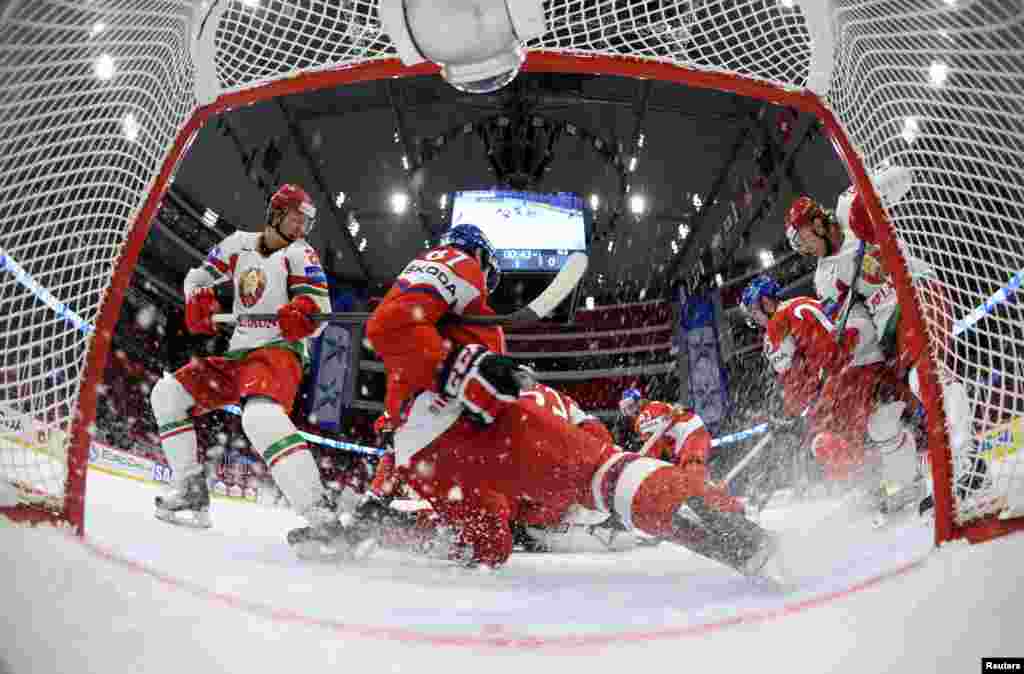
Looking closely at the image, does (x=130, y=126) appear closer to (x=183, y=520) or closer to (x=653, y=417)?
(x=183, y=520)

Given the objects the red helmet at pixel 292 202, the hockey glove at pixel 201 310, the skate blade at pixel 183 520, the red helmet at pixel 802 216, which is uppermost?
the red helmet at pixel 802 216

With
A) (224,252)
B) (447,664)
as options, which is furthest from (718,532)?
(224,252)

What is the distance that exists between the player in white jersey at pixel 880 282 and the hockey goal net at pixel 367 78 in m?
0.03

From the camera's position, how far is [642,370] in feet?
36.5

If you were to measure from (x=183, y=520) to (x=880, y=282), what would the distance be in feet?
7.59

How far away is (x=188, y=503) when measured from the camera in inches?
68.8

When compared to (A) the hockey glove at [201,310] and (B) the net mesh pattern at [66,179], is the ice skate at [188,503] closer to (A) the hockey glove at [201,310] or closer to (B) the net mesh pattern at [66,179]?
(A) the hockey glove at [201,310]

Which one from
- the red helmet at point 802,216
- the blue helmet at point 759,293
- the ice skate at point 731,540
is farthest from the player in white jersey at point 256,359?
the blue helmet at point 759,293

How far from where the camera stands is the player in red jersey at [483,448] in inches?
43.9

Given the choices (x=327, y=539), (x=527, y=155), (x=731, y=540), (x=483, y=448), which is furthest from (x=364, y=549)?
(x=527, y=155)

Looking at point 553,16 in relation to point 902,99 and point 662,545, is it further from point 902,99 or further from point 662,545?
point 662,545

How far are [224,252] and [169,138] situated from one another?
719mm

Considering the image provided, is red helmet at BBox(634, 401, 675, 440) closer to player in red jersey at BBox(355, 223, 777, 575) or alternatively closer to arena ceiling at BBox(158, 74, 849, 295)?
player in red jersey at BBox(355, 223, 777, 575)

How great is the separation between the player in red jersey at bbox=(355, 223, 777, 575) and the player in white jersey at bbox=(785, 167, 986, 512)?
40cm
